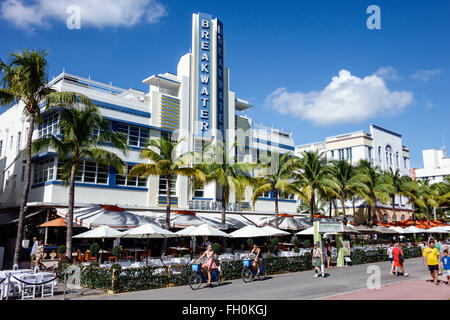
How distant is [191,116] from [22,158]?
1376cm

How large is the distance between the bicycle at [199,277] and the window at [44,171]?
1457cm

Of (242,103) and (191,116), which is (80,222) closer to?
(191,116)

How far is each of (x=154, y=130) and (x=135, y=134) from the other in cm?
169

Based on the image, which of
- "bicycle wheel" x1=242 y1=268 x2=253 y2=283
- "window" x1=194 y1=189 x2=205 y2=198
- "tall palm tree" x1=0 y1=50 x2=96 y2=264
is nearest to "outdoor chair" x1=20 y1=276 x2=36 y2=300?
"tall palm tree" x1=0 y1=50 x2=96 y2=264

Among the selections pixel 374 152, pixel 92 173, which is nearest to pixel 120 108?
pixel 92 173

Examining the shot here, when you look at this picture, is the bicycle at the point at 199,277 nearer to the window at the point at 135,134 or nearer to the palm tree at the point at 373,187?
the window at the point at 135,134

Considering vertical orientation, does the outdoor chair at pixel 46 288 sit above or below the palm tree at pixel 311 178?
below

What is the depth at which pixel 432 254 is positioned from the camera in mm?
15023

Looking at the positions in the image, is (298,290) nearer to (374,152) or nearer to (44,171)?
(44,171)

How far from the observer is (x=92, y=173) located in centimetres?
2731

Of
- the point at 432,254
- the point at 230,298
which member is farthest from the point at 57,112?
the point at 432,254

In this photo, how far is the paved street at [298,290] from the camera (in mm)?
12609

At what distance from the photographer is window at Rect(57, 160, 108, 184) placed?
2672 cm

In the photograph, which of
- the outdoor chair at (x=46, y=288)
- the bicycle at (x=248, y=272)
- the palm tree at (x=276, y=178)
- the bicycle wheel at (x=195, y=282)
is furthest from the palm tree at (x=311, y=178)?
the outdoor chair at (x=46, y=288)
